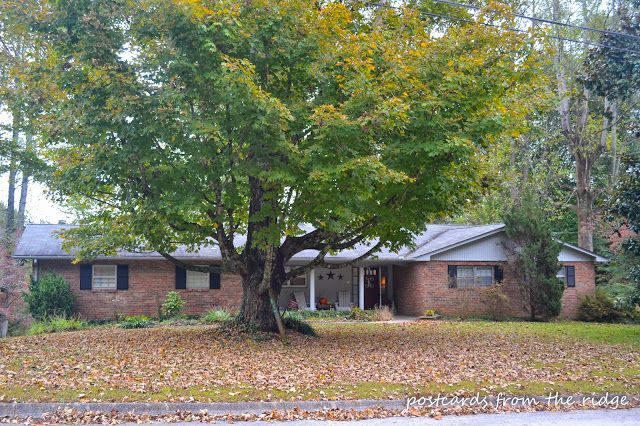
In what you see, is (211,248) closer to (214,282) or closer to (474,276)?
(214,282)

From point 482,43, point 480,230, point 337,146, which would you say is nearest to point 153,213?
point 337,146

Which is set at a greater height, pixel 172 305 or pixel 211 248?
pixel 211 248

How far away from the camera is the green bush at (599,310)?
2534 centimetres

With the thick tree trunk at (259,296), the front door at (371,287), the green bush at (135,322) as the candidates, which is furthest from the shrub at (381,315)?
the thick tree trunk at (259,296)

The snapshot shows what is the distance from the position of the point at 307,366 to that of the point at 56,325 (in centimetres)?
1278

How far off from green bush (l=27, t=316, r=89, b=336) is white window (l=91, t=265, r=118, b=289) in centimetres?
209

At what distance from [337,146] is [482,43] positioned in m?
3.99

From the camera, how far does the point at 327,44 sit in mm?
12734

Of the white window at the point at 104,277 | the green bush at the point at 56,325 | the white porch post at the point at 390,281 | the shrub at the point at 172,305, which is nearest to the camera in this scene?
the green bush at the point at 56,325

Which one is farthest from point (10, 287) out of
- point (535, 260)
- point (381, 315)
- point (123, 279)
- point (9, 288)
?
point (535, 260)

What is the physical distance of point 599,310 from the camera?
25375mm

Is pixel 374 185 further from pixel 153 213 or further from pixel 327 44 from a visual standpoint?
pixel 153 213

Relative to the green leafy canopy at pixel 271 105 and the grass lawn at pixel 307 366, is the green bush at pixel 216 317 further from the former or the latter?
the green leafy canopy at pixel 271 105

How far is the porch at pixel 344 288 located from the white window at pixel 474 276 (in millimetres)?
3708
